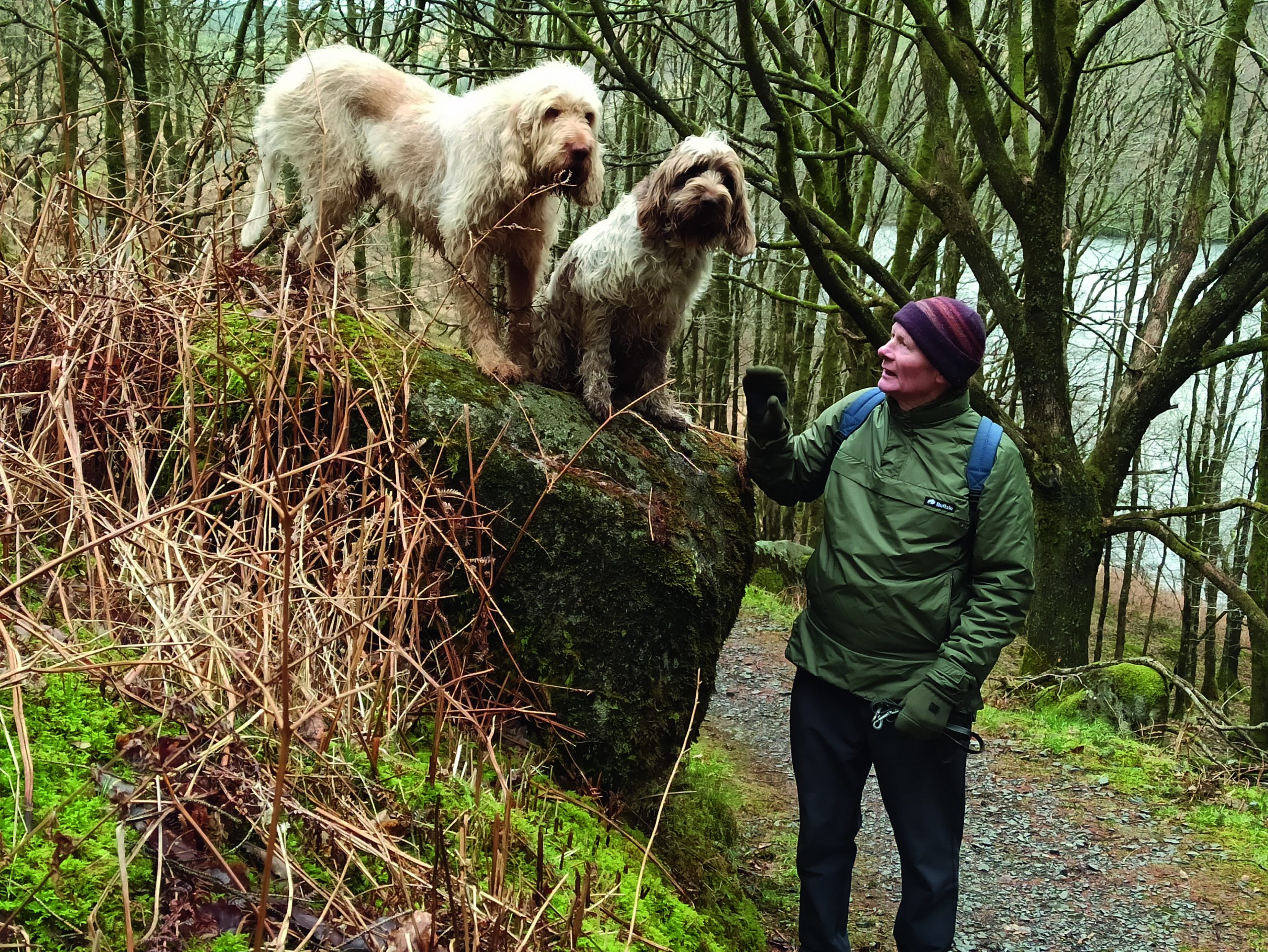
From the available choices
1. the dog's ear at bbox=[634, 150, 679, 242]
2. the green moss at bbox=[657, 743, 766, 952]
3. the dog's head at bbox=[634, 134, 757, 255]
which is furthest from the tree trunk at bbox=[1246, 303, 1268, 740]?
the dog's ear at bbox=[634, 150, 679, 242]

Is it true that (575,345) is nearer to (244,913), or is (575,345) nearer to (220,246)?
(220,246)

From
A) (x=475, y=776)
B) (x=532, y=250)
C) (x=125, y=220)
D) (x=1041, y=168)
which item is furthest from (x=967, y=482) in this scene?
(x=1041, y=168)

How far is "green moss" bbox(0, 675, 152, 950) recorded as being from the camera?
1.63 meters

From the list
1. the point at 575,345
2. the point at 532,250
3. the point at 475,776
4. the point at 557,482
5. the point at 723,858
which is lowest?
Result: the point at 723,858

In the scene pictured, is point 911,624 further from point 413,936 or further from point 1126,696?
point 1126,696

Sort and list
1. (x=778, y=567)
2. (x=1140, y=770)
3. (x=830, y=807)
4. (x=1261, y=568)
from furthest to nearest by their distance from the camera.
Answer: (x=778, y=567), (x=1261, y=568), (x=1140, y=770), (x=830, y=807)

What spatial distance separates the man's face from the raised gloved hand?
110 centimetres

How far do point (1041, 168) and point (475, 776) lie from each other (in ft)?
24.6

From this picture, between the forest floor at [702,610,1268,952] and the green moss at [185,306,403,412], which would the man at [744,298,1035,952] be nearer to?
the forest floor at [702,610,1268,952]

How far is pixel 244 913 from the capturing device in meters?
1.82

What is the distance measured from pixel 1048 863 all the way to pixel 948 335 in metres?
3.98

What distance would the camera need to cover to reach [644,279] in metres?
4.26

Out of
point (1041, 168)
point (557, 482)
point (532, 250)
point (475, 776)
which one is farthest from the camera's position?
point (1041, 168)

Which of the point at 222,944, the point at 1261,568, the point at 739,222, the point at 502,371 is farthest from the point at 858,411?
the point at 1261,568
